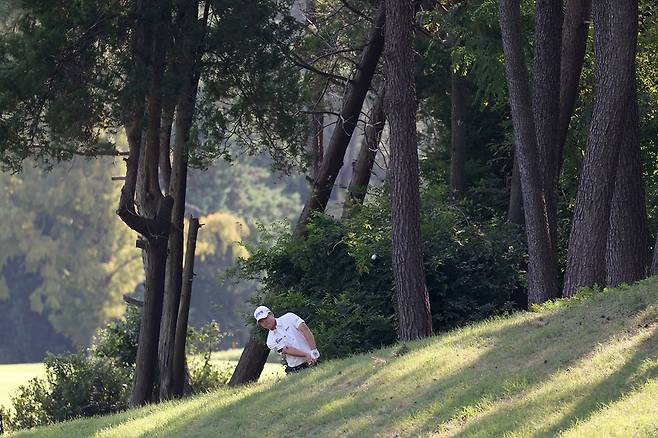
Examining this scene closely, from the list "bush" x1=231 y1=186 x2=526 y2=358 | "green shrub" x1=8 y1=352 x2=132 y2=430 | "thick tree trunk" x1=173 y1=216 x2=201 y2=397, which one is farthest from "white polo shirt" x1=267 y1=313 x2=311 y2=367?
"green shrub" x1=8 y1=352 x2=132 y2=430

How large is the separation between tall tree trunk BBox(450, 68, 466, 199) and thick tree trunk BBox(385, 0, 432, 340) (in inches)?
310

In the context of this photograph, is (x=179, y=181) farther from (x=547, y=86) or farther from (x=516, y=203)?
(x=547, y=86)

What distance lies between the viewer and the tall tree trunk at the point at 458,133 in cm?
2698

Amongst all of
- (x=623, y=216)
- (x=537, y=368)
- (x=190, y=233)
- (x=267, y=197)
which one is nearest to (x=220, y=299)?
(x=267, y=197)

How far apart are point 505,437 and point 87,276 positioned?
64.1m

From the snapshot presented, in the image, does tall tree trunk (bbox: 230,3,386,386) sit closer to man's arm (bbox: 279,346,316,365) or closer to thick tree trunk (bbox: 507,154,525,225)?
thick tree trunk (bbox: 507,154,525,225)

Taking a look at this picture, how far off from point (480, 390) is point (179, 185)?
14.0 m

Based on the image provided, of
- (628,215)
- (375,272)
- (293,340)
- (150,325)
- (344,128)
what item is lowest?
(293,340)

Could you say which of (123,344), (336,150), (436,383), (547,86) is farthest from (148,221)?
(436,383)

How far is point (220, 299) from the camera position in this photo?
7925 centimetres

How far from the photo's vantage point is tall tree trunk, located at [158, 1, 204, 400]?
2308 cm

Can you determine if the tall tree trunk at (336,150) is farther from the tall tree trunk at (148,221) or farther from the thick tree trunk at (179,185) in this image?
the tall tree trunk at (148,221)

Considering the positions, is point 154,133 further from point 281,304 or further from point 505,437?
Result: point 505,437

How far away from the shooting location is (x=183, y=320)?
25.9 metres
